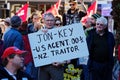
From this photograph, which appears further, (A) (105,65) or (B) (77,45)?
(A) (105,65)

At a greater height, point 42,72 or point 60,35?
point 60,35

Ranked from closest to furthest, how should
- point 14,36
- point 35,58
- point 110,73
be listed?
1. point 35,58
2. point 14,36
3. point 110,73

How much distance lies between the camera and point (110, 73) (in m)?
10.6

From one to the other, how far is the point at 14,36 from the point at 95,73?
1.91 meters

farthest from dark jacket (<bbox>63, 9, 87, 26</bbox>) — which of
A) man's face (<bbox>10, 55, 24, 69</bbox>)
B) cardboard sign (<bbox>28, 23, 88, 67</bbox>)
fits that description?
man's face (<bbox>10, 55, 24, 69</bbox>)

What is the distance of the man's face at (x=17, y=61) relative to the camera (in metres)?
6.30

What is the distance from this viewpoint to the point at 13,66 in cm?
629

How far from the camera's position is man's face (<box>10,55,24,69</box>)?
630 cm

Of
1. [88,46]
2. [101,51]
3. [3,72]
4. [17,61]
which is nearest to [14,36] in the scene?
[88,46]

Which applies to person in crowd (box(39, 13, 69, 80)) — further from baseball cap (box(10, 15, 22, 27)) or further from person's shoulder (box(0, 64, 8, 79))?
person's shoulder (box(0, 64, 8, 79))

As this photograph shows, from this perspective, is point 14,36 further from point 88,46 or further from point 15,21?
point 88,46

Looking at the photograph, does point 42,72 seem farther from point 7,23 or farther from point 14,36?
point 7,23

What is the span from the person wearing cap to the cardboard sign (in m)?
2.64

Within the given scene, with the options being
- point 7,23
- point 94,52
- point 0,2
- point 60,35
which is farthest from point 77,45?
point 0,2
